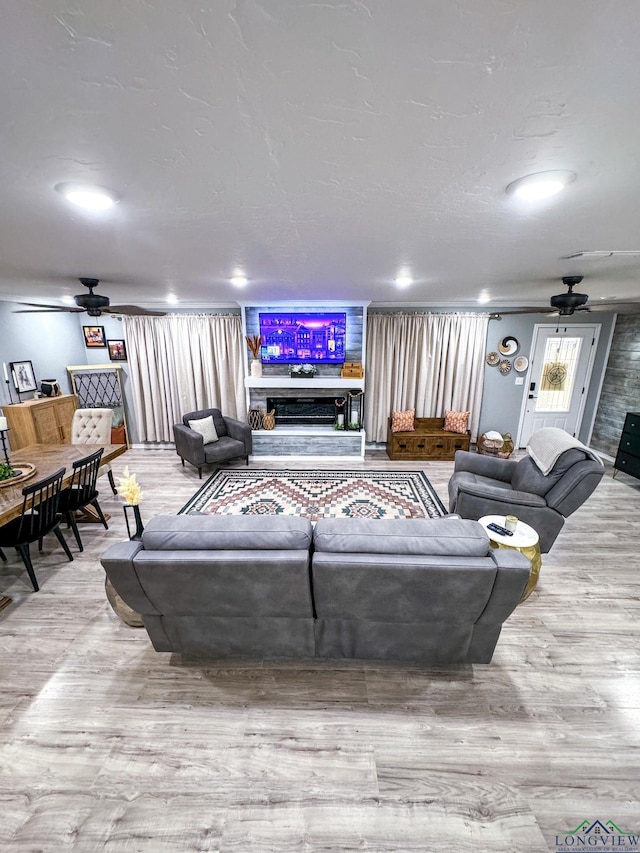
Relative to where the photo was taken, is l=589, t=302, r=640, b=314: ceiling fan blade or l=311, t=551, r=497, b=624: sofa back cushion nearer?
l=311, t=551, r=497, b=624: sofa back cushion

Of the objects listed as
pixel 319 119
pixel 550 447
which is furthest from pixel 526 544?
pixel 319 119

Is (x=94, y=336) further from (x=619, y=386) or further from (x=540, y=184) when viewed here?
(x=619, y=386)

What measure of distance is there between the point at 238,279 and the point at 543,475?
3.21 meters

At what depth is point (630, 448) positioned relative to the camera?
4375mm

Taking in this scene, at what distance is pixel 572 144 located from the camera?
3.22 ft

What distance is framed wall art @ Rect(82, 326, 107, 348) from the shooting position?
18.3ft

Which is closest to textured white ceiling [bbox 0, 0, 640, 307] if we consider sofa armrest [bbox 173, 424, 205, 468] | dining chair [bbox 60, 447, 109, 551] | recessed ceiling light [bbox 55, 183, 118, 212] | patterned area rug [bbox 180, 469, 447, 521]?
recessed ceiling light [bbox 55, 183, 118, 212]

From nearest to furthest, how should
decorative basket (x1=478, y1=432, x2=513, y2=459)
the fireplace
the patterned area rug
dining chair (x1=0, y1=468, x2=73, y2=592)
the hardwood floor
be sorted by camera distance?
1. the hardwood floor
2. dining chair (x1=0, y1=468, x2=73, y2=592)
3. the patterned area rug
4. decorative basket (x1=478, y1=432, x2=513, y2=459)
5. the fireplace

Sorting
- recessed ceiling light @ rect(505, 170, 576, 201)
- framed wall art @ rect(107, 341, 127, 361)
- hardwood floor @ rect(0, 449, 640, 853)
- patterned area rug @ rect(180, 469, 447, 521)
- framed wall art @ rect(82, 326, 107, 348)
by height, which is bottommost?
hardwood floor @ rect(0, 449, 640, 853)

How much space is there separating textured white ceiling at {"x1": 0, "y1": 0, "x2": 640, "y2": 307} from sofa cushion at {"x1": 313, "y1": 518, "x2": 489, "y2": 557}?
58.9 inches

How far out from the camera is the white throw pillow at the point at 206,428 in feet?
16.0

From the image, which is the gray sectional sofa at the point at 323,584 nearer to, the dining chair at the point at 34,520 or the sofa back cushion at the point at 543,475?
the dining chair at the point at 34,520

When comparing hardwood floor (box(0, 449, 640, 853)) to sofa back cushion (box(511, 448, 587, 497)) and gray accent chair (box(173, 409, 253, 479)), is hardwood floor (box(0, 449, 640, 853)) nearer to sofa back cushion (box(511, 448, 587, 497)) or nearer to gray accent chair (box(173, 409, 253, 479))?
sofa back cushion (box(511, 448, 587, 497))

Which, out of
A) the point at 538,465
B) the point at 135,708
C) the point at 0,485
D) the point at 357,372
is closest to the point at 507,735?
the point at 135,708
